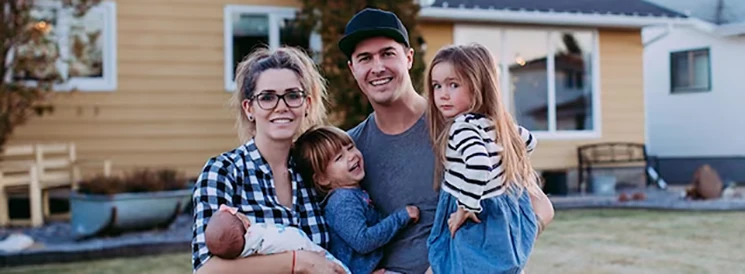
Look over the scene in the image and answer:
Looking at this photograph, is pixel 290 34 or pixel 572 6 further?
pixel 572 6

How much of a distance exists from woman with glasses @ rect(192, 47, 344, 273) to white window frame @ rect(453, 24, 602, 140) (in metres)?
9.31

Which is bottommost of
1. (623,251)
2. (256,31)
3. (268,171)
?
(623,251)

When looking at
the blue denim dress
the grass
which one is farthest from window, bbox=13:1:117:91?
the blue denim dress

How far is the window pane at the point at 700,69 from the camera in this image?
16.0 metres

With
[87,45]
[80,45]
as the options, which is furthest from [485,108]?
[87,45]

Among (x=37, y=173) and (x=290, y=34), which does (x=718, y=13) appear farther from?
(x=37, y=173)

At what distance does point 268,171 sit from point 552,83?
1044 centimetres

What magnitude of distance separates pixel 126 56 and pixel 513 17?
17.6 feet

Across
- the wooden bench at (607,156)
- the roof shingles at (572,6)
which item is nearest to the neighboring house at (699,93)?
the roof shingles at (572,6)

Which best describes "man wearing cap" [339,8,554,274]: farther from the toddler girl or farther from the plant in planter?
the plant in planter

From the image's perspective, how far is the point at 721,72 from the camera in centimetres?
1557

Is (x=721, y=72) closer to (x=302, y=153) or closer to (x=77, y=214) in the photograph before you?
(x=77, y=214)

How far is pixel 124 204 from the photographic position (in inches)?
297

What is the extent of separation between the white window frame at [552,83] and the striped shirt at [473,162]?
9.39m
